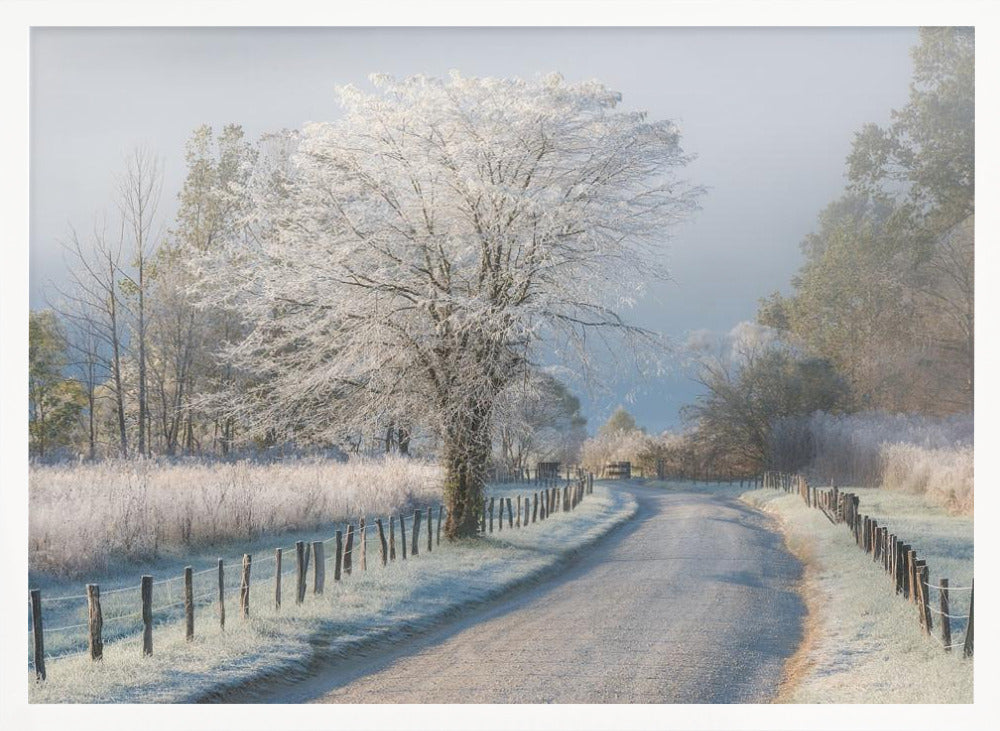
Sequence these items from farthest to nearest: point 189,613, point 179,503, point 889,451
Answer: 1. point 889,451
2. point 179,503
3. point 189,613

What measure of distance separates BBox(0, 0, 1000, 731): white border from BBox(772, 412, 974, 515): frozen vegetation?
466 inches

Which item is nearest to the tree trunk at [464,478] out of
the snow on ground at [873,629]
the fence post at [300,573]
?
the fence post at [300,573]

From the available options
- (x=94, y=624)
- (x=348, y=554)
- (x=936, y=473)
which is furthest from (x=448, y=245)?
(x=936, y=473)

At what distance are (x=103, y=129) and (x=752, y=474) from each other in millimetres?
32364

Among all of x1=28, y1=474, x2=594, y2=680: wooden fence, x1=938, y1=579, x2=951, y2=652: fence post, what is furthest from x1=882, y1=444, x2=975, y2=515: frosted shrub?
x1=938, y1=579, x2=951, y2=652: fence post

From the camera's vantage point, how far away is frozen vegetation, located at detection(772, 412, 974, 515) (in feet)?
68.6

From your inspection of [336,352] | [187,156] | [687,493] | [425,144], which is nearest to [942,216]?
[425,144]

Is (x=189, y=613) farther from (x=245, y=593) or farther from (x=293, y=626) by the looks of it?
(x=293, y=626)

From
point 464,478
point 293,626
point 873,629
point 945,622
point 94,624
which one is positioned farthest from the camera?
point 464,478

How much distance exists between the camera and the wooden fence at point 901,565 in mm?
9484
